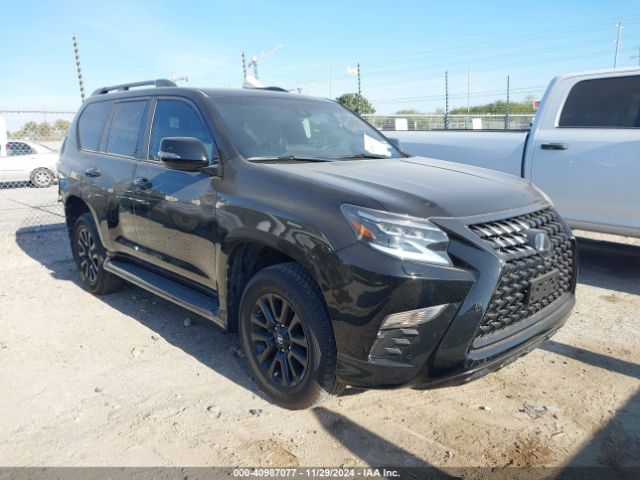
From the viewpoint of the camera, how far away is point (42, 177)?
585 inches

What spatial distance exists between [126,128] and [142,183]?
81 centimetres

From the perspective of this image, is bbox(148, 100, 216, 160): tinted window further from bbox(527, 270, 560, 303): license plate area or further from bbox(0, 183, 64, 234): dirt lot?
bbox(0, 183, 64, 234): dirt lot

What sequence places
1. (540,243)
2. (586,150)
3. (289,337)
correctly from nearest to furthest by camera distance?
1. (540,243)
2. (289,337)
3. (586,150)

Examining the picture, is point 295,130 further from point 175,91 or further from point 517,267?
point 517,267

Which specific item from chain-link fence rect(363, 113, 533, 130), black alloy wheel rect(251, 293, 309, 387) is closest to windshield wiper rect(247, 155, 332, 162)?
black alloy wheel rect(251, 293, 309, 387)

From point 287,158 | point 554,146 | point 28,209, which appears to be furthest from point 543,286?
point 28,209

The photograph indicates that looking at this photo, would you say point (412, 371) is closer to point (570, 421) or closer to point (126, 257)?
point (570, 421)

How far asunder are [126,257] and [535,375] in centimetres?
340

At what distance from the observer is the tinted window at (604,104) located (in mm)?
5184

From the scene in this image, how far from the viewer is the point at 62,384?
344 cm

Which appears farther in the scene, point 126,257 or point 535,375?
point 126,257

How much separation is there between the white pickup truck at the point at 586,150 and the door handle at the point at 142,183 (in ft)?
12.5

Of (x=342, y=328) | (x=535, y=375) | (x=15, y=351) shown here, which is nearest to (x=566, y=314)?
(x=535, y=375)

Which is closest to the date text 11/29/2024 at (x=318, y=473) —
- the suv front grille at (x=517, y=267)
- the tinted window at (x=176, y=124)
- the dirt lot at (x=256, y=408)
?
the dirt lot at (x=256, y=408)
